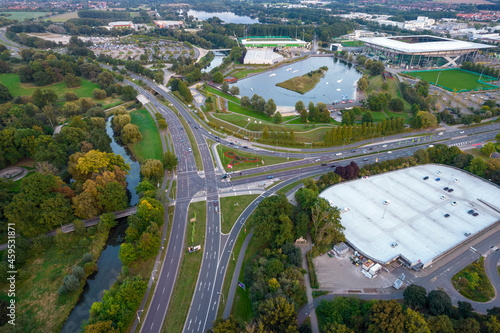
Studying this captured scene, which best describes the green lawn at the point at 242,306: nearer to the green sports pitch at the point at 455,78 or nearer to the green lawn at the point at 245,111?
the green lawn at the point at 245,111

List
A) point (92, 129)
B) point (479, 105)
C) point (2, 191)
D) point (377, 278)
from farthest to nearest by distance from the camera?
point (479, 105) < point (92, 129) < point (2, 191) < point (377, 278)

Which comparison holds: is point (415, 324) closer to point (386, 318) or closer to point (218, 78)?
point (386, 318)

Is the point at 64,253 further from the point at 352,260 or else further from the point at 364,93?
the point at 364,93

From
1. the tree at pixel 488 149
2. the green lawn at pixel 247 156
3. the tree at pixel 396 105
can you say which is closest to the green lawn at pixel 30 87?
the green lawn at pixel 247 156

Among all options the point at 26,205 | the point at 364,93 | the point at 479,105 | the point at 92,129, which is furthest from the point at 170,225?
the point at 479,105

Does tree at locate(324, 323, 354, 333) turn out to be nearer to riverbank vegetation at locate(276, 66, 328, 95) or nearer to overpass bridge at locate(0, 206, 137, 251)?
overpass bridge at locate(0, 206, 137, 251)

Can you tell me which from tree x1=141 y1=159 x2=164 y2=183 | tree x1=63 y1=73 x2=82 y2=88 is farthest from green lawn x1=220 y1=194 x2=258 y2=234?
tree x1=63 y1=73 x2=82 y2=88
